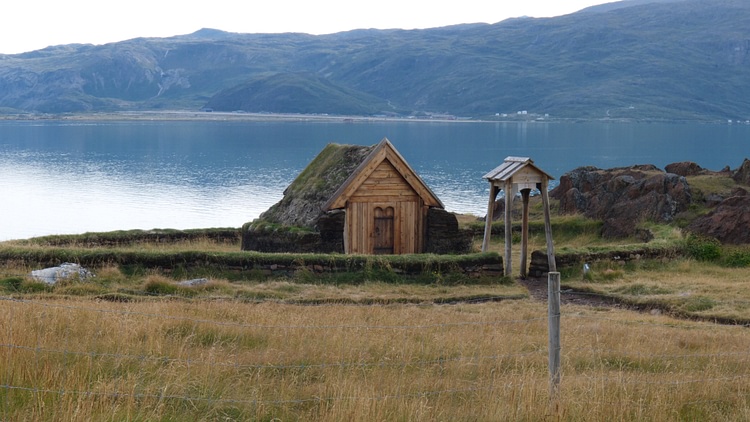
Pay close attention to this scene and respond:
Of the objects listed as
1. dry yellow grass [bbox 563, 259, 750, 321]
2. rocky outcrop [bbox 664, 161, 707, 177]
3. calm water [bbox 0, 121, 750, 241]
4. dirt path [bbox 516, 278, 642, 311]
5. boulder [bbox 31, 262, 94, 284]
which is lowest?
calm water [bbox 0, 121, 750, 241]

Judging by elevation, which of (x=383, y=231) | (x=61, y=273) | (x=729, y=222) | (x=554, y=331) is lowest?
(x=383, y=231)

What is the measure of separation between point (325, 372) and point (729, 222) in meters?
19.5

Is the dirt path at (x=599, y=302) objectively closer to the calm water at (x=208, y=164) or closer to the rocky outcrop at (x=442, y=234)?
the rocky outcrop at (x=442, y=234)

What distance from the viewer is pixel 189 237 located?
28.4 metres

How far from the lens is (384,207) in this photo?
24.5m

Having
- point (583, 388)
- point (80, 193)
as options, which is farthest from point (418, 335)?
point (80, 193)

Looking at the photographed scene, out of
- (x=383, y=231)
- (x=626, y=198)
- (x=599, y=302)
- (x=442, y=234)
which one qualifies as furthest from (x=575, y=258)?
(x=626, y=198)

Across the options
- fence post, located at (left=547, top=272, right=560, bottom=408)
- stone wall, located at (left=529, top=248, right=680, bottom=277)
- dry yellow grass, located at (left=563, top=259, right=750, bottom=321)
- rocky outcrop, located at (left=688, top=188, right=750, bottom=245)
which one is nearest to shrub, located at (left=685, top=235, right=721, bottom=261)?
dry yellow grass, located at (left=563, top=259, right=750, bottom=321)

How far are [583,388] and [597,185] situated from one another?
86.4 feet

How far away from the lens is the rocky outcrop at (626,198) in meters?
27.9

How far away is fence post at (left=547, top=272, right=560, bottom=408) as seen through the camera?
7430 millimetres

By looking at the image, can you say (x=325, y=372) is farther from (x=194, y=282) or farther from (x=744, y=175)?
(x=744, y=175)

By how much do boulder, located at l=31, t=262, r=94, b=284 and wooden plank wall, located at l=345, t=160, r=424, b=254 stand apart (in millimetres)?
7998

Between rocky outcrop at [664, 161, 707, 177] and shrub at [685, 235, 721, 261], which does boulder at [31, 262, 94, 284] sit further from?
rocky outcrop at [664, 161, 707, 177]
